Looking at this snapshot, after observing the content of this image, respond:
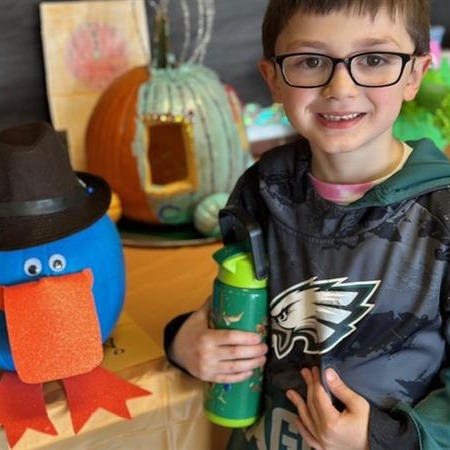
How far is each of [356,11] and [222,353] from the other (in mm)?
388

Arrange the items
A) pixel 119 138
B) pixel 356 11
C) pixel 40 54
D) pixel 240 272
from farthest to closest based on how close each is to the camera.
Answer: pixel 40 54, pixel 119 138, pixel 240 272, pixel 356 11

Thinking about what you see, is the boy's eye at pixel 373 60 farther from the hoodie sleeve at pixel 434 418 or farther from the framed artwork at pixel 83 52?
the framed artwork at pixel 83 52

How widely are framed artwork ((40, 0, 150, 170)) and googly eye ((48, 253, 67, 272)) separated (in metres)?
0.59

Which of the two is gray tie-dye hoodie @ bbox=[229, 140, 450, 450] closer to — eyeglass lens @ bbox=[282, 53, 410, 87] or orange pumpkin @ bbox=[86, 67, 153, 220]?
eyeglass lens @ bbox=[282, 53, 410, 87]

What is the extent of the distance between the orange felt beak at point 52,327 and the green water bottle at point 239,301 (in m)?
0.14

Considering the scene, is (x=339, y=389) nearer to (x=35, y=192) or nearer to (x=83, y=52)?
(x=35, y=192)

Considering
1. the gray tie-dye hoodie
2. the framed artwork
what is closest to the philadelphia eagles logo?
the gray tie-dye hoodie

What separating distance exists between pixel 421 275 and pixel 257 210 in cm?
22

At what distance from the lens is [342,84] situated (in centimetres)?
69

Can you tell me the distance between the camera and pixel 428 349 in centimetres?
73

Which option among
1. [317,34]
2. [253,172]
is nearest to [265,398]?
[253,172]

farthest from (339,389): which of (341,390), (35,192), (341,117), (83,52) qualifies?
(83,52)

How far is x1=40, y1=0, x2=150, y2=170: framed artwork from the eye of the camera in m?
1.31

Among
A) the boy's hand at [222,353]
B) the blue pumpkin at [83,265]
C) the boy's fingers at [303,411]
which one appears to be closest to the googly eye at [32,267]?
the blue pumpkin at [83,265]
